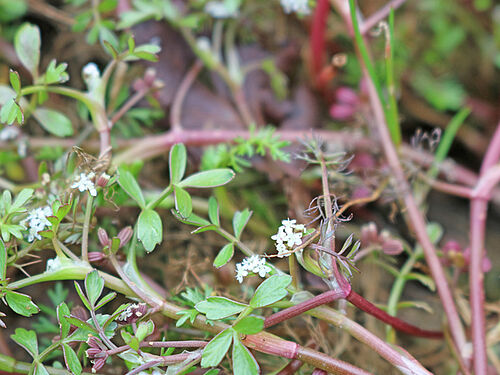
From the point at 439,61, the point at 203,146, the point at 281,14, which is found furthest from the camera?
the point at 439,61

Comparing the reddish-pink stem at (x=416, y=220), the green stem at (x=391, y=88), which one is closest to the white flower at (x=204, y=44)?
the reddish-pink stem at (x=416, y=220)

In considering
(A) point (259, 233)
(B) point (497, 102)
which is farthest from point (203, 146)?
(B) point (497, 102)

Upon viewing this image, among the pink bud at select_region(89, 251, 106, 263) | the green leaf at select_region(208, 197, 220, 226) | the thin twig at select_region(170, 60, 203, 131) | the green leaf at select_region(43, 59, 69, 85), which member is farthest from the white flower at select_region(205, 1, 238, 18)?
the pink bud at select_region(89, 251, 106, 263)

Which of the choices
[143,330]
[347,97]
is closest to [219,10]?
[347,97]

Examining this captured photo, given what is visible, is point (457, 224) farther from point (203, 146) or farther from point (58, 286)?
point (58, 286)

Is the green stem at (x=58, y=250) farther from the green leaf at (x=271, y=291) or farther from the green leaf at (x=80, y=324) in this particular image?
the green leaf at (x=271, y=291)

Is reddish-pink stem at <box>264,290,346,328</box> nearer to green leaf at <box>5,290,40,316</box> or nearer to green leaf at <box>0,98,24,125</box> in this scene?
green leaf at <box>5,290,40,316</box>
